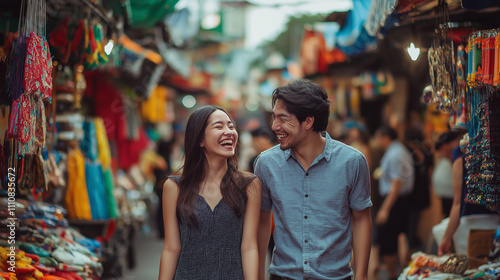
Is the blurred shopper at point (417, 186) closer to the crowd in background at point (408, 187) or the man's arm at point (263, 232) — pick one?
the crowd in background at point (408, 187)

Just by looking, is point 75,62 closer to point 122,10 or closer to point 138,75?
Answer: point 122,10

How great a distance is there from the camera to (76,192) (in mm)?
8023

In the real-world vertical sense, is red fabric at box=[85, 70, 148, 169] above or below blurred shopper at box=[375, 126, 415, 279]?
above

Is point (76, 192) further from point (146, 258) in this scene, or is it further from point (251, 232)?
point (251, 232)

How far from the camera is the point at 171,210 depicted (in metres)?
4.17

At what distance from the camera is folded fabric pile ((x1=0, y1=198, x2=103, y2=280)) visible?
14.7ft

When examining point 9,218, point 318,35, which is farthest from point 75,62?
point 318,35

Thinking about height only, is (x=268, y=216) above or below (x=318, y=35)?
below

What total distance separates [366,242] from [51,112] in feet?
11.1

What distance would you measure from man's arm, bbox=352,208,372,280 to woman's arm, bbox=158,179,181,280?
1.22 metres

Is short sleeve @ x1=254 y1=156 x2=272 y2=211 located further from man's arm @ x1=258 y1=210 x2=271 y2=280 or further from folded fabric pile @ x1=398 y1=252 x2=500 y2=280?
folded fabric pile @ x1=398 y1=252 x2=500 y2=280

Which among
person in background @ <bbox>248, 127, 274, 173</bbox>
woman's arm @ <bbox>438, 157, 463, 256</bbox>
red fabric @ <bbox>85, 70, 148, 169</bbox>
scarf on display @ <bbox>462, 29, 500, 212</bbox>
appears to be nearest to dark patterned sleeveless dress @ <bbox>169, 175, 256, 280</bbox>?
scarf on display @ <bbox>462, 29, 500, 212</bbox>

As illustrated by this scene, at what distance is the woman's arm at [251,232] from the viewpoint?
13.5 ft

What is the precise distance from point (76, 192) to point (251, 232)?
14.6 ft
